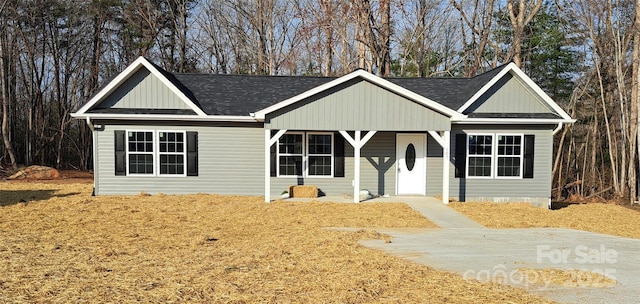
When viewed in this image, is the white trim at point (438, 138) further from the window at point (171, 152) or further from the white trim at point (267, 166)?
the window at point (171, 152)

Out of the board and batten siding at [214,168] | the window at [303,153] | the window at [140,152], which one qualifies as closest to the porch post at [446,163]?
the window at [303,153]

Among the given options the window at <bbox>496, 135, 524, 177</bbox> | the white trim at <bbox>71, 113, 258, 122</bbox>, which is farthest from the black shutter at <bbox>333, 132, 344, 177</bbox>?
the window at <bbox>496, 135, 524, 177</bbox>

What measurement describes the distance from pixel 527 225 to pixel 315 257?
5.97 meters

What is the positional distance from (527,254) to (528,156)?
279 inches

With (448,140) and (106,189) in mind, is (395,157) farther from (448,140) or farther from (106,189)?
(106,189)

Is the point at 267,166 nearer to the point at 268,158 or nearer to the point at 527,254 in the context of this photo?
the point at 268,158

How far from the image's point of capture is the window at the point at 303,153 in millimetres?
13734

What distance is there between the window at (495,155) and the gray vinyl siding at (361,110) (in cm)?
203

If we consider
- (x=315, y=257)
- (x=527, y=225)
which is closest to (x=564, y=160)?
(x=527, y=225)

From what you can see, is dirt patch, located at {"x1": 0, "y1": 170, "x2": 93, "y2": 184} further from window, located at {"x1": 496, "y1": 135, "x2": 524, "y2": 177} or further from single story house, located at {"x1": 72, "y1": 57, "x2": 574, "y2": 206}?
window, located at {"x1": 496, "y1": 135, "x2": 524, "y2": 177}

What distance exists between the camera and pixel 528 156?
13430mm

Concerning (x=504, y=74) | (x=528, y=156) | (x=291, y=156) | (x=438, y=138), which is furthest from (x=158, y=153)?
(x=528, y=156)

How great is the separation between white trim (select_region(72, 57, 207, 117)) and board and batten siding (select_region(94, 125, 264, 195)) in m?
0.79

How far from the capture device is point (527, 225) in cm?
1006
